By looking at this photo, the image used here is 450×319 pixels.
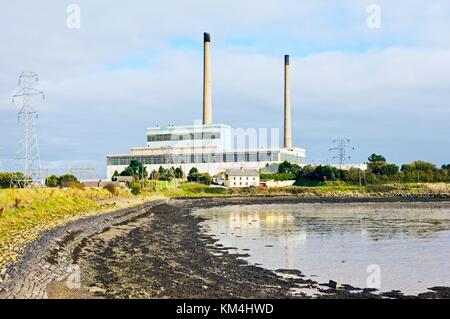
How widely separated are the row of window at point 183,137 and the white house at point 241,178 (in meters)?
18.2

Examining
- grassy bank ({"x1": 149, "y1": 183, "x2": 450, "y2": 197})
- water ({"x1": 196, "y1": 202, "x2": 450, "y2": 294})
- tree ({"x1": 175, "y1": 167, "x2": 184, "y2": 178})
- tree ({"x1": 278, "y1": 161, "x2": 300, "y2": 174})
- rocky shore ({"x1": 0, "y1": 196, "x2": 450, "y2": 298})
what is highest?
tree ({"x1": 278, "y1": 161, "x2": 300, "y2": 174})

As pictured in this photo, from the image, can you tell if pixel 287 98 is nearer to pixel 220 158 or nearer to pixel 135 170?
pixel 220 158

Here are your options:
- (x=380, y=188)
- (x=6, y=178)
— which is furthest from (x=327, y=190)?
(x=6, y=178)

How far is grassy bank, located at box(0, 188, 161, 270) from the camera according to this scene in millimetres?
19797

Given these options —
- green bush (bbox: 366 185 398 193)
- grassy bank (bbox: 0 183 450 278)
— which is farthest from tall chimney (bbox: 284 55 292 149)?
grassy bank (bbox: 0 183 450 278)

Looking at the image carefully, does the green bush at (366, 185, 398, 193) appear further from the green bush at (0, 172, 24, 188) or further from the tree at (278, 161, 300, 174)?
the green bush at (0, 172, 24, 188)

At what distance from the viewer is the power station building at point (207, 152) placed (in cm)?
12706

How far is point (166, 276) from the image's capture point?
17.8 metres

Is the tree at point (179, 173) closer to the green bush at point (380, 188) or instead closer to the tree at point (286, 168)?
the tree at point (286, 168)

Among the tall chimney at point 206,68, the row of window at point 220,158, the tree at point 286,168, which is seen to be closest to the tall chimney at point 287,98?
the row of window at point 220,158

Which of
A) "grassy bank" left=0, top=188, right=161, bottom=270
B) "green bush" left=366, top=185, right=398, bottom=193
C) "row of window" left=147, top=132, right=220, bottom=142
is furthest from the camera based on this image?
"row of window" left=147, top=132, right=220, bottom=142

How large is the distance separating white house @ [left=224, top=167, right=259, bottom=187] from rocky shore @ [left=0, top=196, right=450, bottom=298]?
85.7 metres
